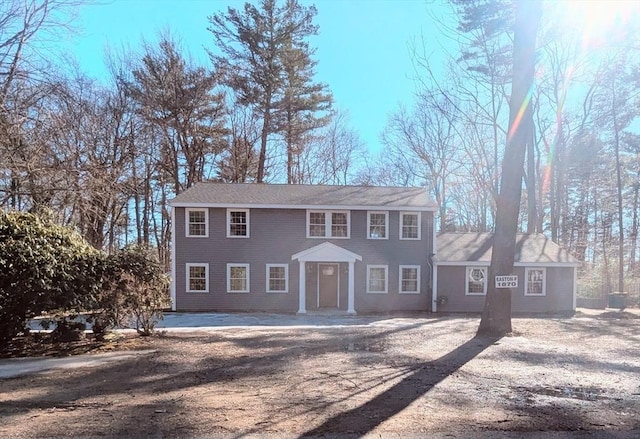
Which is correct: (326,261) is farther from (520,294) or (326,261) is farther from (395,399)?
(395,399)

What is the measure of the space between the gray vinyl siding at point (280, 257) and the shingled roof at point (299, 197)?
1.18ft

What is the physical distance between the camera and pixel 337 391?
18.1 ft

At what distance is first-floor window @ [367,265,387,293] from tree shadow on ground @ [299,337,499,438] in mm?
10158

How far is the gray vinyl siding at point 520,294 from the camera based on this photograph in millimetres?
18625

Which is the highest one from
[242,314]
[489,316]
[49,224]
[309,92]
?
[309,92]

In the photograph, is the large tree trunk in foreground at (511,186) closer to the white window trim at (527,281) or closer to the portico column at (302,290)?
the portico column at (302,290)

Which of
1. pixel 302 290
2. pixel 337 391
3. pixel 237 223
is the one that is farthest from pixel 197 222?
pixel 337 391

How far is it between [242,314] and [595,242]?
1043 inches

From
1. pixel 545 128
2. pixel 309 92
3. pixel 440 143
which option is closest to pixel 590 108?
pixel 545 128

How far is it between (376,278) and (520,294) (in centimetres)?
628

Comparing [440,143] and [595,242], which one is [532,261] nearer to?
[440,143]

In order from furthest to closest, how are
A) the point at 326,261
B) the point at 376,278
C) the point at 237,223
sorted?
A: the point at 376,278, the point at 237,223, the point at 326,261

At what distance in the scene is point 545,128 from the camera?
2731 cm

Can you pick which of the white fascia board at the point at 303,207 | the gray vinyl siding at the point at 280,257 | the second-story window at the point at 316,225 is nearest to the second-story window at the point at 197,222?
the gray vinyl siding at the point at 280,257
